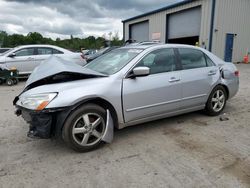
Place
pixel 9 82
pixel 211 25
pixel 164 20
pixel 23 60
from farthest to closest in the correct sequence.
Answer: pixel 164 20
pixel 211 25
pixel 23 60
pixel 9 82

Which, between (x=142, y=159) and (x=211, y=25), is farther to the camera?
(x=211, y=25)

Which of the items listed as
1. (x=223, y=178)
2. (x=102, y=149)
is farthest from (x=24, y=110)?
(x=223, y=178)

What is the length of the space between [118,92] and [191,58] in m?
1.81

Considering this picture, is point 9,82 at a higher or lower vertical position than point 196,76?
lower

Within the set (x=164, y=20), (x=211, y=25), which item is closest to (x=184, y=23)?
(x=164, y=20)

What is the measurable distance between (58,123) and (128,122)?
110 cm

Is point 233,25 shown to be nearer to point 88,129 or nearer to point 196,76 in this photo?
point 196,76

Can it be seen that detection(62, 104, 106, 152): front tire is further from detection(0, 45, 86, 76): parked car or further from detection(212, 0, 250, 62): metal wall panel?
detection(212, 0, 250, 62): metal wall panel

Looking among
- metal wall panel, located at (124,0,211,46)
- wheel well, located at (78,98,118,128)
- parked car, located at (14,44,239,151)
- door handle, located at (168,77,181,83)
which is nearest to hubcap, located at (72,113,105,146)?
parked car, located at (14,44,239,151)

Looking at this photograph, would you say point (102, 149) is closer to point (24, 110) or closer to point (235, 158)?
point (24, 110)

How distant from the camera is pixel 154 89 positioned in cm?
343

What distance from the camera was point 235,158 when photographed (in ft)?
9.23

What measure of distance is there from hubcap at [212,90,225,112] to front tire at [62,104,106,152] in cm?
254

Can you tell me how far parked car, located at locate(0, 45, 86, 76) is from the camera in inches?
351
